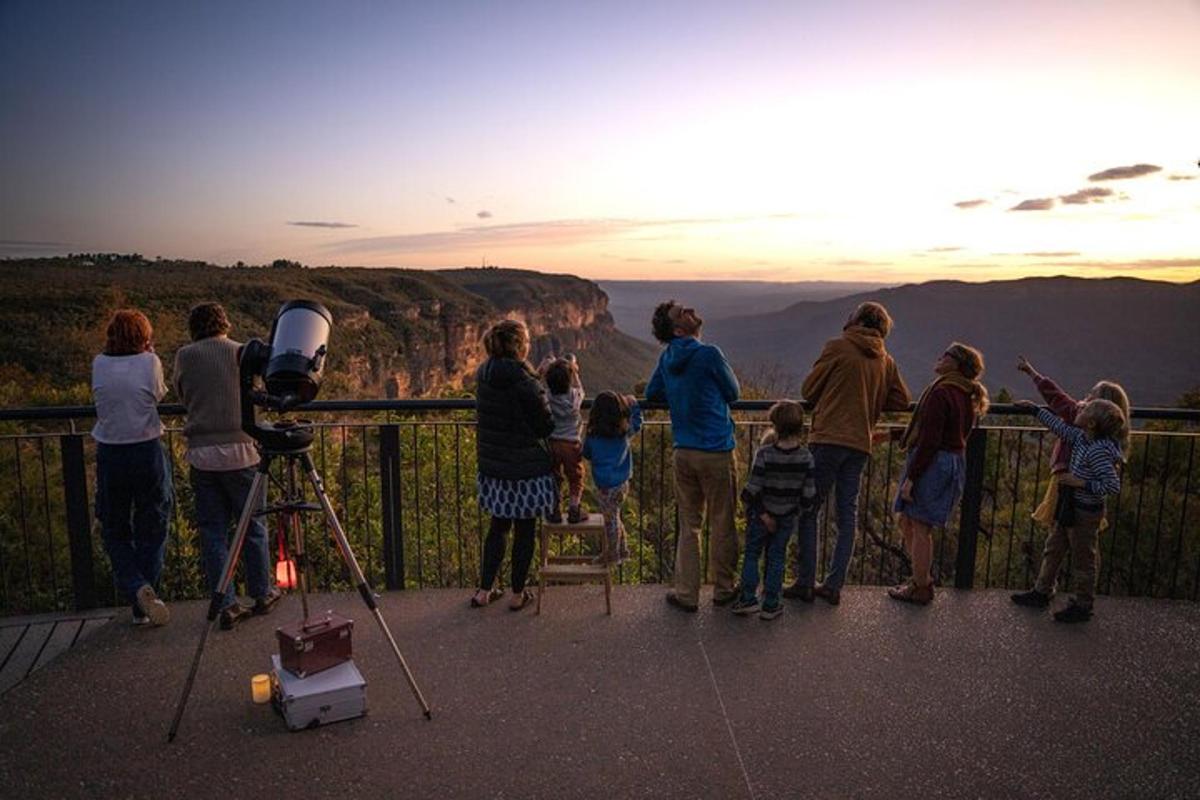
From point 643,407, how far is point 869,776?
2.29 m

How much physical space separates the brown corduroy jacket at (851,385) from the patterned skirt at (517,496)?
159 centimetres

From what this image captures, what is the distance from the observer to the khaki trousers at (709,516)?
14.7 ft

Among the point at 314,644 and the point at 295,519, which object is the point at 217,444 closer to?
the point at 295,519

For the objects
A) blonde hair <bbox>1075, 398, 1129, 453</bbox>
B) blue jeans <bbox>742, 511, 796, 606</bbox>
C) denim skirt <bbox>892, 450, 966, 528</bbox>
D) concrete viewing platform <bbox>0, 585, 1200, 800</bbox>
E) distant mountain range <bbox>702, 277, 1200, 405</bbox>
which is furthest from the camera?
distant mountain range <bbox>702, 277, 1200, 405</bbox>

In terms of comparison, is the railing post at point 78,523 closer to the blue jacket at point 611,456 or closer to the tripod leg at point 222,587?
the tripod leg at point 222,587

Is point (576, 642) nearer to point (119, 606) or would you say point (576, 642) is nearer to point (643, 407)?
point (643, 407)

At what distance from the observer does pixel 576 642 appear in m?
4.15

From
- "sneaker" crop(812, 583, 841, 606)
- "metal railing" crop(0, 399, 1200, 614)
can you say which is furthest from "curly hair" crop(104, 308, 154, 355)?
"sneaker" crop(812, 583, 841, 606)

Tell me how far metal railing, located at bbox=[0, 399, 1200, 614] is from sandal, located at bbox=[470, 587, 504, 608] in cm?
40

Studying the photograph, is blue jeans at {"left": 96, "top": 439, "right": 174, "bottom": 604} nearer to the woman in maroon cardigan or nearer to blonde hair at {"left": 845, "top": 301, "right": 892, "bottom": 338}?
blonde hair at {"left": 845, "top": 301, "right": 892, "bottom": 338}

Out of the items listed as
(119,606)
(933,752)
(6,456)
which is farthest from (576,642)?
(6,456)

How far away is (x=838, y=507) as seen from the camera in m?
4.64

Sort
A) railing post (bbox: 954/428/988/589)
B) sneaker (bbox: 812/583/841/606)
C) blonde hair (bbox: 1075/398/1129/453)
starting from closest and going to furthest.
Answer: blonde hair (bbox: 1075/398/1129/453), sneaker (bbox: 812/583/841/606), railing post (bbox: 954/428/988/589)

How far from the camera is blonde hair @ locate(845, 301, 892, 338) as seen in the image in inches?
175
